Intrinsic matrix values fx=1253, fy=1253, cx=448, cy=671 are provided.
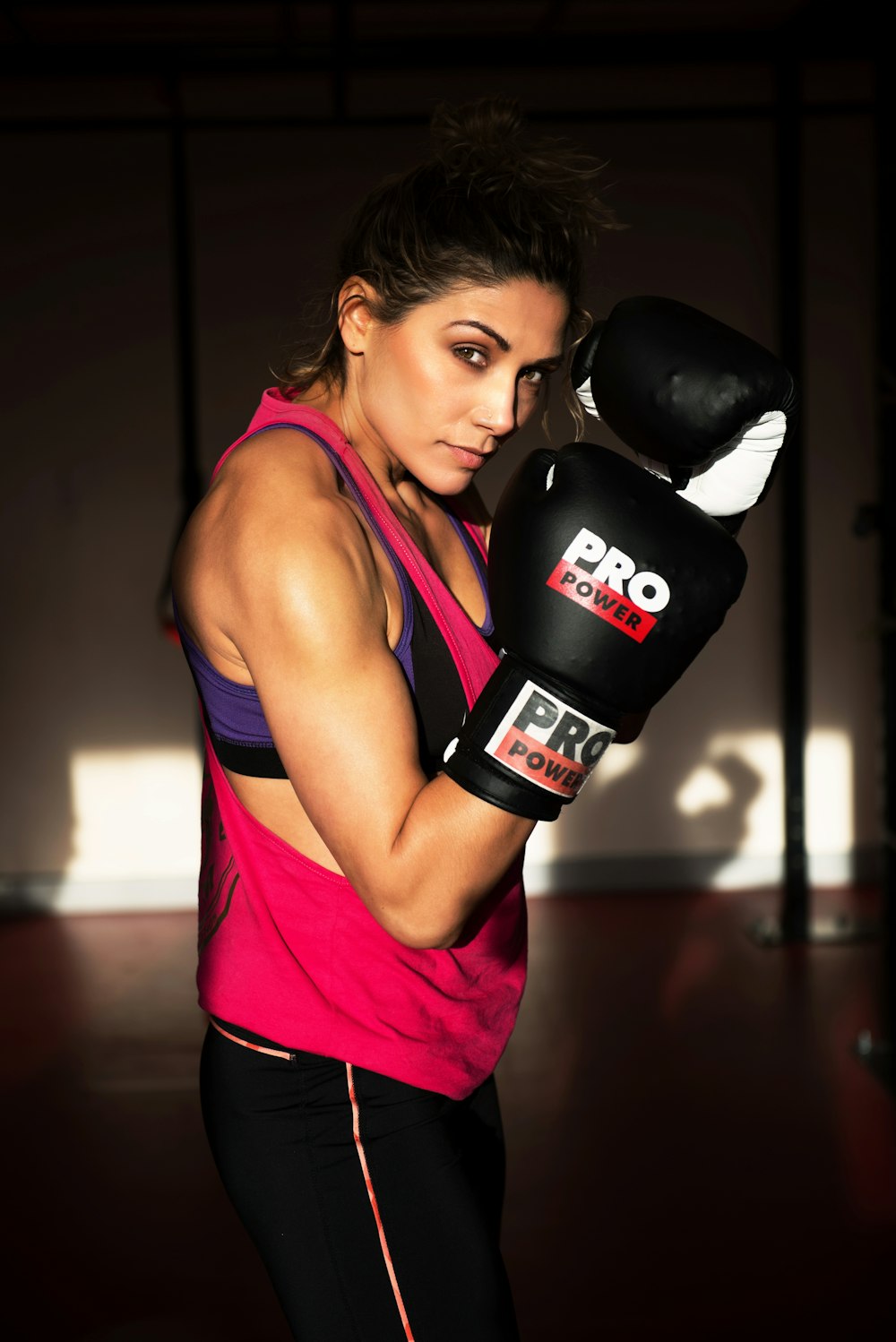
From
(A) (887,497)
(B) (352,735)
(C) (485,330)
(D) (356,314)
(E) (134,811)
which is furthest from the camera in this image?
(E) (134,811)

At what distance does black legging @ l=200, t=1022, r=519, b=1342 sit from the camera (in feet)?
3.69

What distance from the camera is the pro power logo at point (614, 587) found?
41.5 inches

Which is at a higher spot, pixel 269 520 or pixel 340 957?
pixel 269 520

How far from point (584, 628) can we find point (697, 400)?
0.28 metres

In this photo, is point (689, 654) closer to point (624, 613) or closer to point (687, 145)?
point (624, 613)

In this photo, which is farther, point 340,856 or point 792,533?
point 792,533

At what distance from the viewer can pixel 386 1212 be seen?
1.13 m

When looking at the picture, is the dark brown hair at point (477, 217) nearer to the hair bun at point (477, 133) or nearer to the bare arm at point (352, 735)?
the hair bun at point (477, 133)

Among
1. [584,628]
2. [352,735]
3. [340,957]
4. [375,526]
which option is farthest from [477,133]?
[340,957]

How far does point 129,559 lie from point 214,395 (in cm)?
66

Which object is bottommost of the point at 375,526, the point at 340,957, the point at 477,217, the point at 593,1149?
the point at 593,1149

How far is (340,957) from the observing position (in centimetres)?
116

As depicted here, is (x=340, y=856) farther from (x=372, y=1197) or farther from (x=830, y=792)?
(x=830, y=792)

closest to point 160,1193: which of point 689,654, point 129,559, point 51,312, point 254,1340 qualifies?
point 254,1340
